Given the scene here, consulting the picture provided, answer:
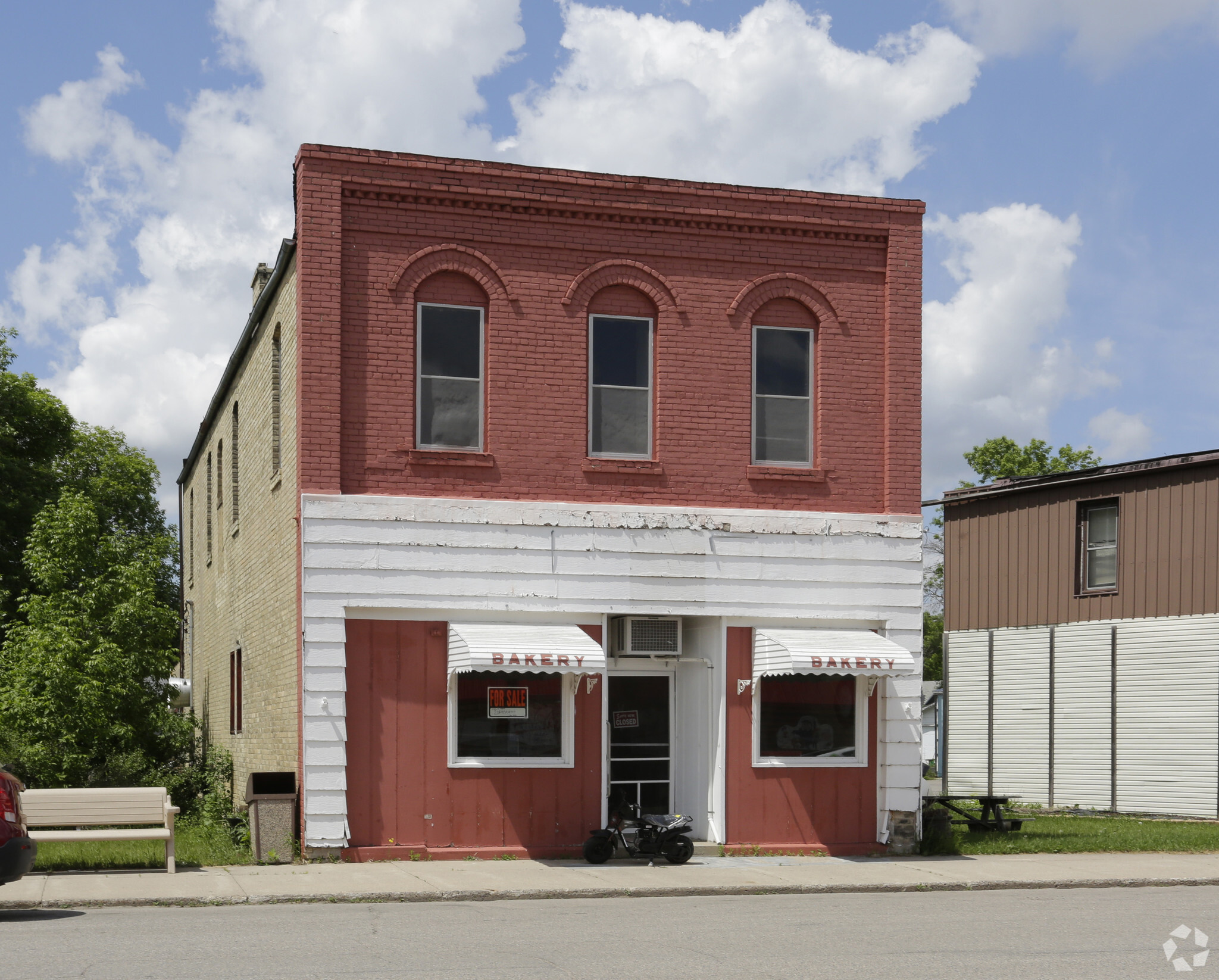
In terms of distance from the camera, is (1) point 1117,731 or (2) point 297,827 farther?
(1) point 1117,731

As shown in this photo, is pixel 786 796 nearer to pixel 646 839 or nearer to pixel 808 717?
pixel 808 717

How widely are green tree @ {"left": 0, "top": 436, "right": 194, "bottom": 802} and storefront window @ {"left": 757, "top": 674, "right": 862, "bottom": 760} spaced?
10.7 meters

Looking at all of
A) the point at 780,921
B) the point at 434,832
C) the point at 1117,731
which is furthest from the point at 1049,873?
the point at 1117,731

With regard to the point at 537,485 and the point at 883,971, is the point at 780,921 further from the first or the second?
the point at 537,485

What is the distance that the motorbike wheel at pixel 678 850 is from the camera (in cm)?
1549

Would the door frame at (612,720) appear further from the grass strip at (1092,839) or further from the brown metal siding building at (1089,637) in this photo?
the brown metal siding building at (1089,637)

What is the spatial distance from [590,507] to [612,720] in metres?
2.59

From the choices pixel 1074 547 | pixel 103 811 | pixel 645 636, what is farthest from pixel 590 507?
pixel 1074 547

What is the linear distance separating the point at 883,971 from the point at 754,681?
299 inches

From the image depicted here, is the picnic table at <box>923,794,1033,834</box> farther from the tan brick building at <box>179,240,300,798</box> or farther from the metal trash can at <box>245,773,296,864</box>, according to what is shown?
the tan brick building at <box>179,240,300,798</box>

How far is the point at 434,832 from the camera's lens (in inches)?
619

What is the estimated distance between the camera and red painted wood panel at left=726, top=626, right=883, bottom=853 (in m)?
16.7

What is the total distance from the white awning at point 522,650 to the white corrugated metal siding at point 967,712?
→ 14298 millimetres

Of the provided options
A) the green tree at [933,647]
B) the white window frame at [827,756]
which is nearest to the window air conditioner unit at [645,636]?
the white window frame at [827,756]
